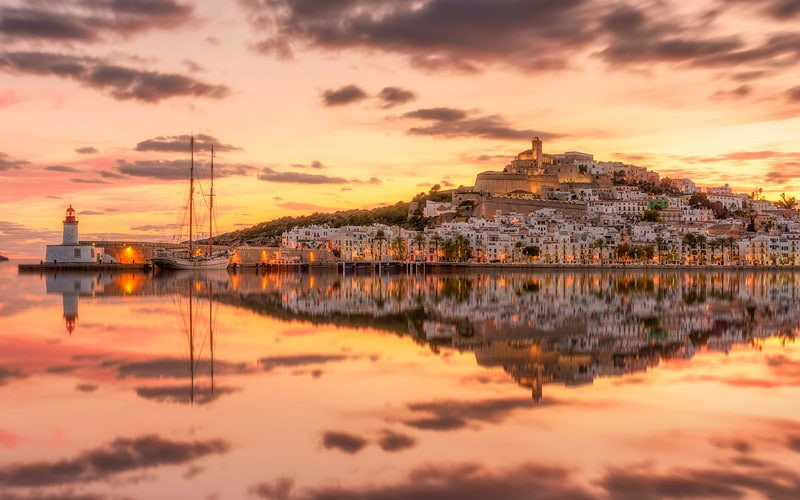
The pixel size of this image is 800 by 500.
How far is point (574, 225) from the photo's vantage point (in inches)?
3782

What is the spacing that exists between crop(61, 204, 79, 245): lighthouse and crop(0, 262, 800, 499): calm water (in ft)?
163

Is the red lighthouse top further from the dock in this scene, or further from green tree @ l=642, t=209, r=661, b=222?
green tree @ l=642, t=209, r=661, b=222

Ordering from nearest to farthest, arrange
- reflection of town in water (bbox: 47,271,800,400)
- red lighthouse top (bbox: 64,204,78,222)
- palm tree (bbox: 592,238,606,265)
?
reflection of town in water (bbox: 47,271,800,400)
red lighthouse top (bbox: 64,204,78,222)
palm tree (bbox: 592,238,606,265)

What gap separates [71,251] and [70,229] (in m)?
1.91

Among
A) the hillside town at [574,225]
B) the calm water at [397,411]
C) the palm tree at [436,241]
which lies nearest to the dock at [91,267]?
the hillside town at [574,225]

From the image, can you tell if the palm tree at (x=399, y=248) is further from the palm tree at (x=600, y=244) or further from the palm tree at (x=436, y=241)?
the palm tree at (x=600, y=244)

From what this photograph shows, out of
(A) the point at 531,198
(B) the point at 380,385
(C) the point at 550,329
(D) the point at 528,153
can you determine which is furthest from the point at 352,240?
(B) the point at 380,385

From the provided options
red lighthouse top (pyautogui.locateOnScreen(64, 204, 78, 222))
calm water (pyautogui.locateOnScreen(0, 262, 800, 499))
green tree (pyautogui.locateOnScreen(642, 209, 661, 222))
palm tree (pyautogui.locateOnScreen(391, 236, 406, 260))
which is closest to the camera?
calm water (pyautogui.locateOnScreen(0, 262, 800, 499))

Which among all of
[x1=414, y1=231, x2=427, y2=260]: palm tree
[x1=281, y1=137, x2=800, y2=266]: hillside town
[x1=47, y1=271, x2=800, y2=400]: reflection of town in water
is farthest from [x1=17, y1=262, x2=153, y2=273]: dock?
[x1=47, y1=271, x2=800, y2=400]: reflection of town in water

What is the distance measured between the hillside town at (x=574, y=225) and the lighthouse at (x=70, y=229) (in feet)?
78.6

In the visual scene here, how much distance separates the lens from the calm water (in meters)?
6.17

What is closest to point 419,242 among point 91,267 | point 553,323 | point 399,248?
point 399,248

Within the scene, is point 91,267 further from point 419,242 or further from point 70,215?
point 419,242

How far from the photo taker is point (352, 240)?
9038 cm
